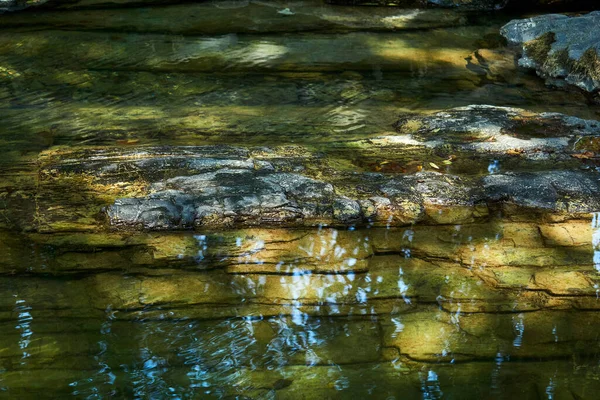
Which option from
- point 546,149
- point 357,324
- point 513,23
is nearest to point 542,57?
point 513,23

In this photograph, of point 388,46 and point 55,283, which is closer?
point 55,283

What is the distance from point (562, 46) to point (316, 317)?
2.96 metres

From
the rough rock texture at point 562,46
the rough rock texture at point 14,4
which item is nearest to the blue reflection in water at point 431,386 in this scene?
the rough rock texture at point 562,46

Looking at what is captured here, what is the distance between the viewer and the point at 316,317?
1.91m

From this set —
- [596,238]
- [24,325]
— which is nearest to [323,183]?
[596,238]

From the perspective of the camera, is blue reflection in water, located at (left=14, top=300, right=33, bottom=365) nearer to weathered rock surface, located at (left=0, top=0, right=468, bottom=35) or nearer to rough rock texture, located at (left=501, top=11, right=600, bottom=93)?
weathered rock surface, located at (left=0, top=0, right=468, bottom=35)

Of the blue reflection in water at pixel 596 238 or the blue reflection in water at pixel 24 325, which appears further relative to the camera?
the blue reflection in water at pixel 596 238

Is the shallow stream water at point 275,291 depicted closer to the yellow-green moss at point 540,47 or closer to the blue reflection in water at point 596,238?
the blue reflection in water at point 596,238

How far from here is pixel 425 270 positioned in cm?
214

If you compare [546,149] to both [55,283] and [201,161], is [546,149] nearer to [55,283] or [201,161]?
[201,161]

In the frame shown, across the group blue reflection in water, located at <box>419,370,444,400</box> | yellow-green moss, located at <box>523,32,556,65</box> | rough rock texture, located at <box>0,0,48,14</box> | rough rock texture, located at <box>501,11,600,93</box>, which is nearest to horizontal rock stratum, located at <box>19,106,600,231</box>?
blue reflection in water, located at <box>419,370,444,400</box>

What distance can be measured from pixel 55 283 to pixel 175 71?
211 cm

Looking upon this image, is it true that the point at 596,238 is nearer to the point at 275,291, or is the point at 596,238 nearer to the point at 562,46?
the point at 275,291

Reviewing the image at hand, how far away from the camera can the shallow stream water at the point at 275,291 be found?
1686 millimetres
